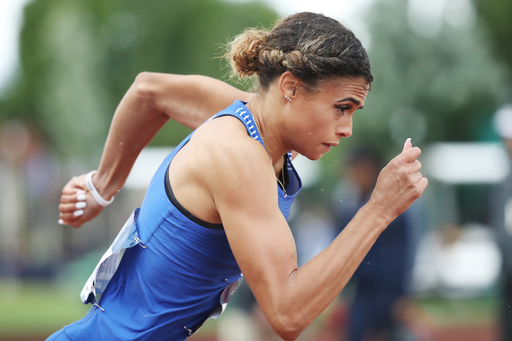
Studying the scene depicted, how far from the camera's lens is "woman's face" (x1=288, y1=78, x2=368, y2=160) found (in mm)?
2137

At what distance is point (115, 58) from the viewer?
27.7 meters

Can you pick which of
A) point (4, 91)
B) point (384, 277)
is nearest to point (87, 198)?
point (384, 277)

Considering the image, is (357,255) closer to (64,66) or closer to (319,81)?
(319,81)

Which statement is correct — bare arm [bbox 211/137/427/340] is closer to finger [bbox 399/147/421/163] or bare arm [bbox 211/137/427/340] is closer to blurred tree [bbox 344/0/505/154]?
finger [bbox 399/147/421/163]

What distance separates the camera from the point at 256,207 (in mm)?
1945

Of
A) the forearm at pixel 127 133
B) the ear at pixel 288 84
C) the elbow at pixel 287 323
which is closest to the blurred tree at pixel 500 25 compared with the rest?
the forearm at pixel 127 133

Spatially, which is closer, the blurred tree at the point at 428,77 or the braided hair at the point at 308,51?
the braided hair at the point at 308,51

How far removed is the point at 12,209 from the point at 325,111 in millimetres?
23380

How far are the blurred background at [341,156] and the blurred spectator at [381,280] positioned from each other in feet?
0.05

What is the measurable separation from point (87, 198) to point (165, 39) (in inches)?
1069

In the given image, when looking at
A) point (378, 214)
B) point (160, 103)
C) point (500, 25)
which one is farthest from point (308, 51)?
point (500, 25)

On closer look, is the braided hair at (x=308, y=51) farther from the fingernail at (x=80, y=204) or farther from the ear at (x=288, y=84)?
the fingernail at (x=80, y=204)

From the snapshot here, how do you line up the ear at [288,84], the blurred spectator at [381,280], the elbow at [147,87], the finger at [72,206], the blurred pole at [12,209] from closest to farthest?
the ear at [288,84], the elbow at [147,87], the finger at [72,206], the blurred spectator at [381,280], the blurred pole at [12,209]

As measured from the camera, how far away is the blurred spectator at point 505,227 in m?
5.24
